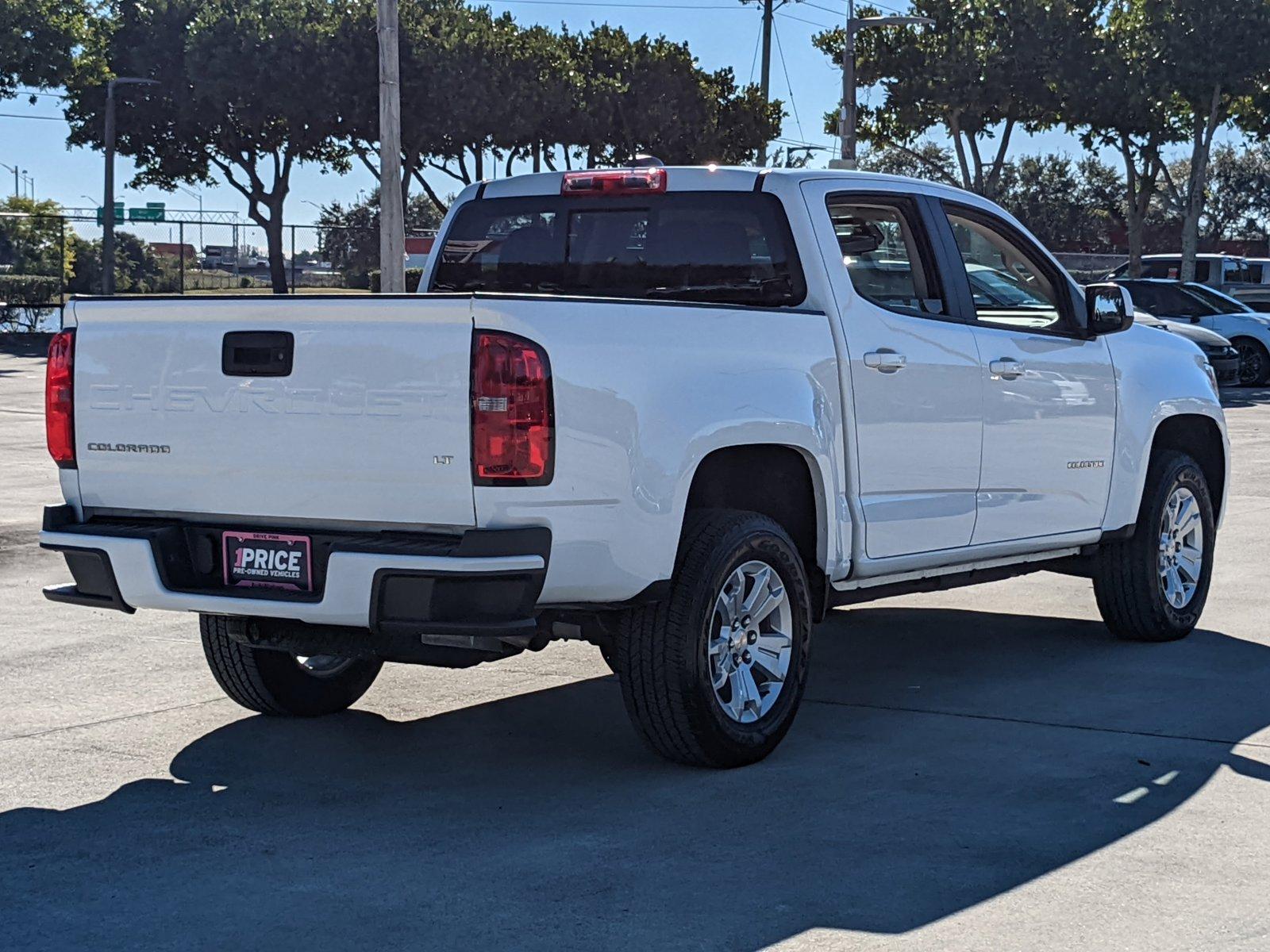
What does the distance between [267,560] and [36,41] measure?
38.2 m

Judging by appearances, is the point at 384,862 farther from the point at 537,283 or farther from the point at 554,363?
the point at 537,283

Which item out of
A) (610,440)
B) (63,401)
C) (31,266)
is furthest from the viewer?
(31,266)

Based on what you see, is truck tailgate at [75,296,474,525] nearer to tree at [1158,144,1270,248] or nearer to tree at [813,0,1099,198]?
tree at [813,0,1099,198]

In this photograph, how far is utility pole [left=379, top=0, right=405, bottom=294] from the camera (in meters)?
19.5

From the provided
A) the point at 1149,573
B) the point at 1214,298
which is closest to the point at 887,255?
the point at 1149,573

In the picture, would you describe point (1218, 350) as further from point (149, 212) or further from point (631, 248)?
point (149, 212)

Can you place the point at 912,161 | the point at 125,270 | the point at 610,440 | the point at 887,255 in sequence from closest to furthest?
the point at 610,440 < the point at 887,255 < the point at 125,270 < the point at 912,161

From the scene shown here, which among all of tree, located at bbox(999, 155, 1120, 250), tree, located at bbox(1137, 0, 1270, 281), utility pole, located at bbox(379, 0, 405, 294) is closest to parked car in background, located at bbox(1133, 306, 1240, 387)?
utility pole, located at bbox(379, 0, 405, 294)

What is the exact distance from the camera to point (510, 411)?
5.10m

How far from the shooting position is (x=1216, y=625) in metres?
8.66

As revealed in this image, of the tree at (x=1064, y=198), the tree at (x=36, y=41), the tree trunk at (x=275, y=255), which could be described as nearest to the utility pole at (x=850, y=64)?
the tree trunk at (x=275, y=255)

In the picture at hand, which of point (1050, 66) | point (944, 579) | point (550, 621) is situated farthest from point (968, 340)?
point (1050, 66)

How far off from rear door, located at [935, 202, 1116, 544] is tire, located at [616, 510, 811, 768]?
1321 millimetres

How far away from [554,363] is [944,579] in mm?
2551
